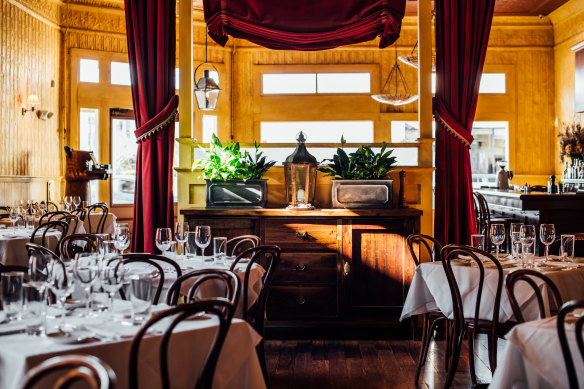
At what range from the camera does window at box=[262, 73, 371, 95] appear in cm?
1128

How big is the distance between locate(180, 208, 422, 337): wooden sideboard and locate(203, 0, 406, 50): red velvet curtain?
69.2 inches

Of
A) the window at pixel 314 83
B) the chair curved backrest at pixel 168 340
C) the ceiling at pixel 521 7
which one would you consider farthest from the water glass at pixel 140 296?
the window at pixel 314 83

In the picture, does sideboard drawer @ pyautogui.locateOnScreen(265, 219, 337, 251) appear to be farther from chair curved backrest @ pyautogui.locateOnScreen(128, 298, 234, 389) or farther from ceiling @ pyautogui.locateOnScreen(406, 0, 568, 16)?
ceiling @ pyautogui.locateOnScreen(406, 0, 568, 16)

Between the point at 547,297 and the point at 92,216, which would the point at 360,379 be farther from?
the point at 92,216

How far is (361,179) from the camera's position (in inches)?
200

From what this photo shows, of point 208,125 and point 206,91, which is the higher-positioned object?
point 208,125

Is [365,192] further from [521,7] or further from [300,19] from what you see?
[521,7]

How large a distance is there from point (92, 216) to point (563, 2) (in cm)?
849

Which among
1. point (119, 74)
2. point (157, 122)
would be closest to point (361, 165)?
point (157, 122)

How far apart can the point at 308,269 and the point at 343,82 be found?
7124mm

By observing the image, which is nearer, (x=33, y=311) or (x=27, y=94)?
(x=33, y=311)

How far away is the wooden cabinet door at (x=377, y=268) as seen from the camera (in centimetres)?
480

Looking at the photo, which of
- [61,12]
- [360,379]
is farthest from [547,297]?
[61,12]

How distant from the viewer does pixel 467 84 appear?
207 inches
